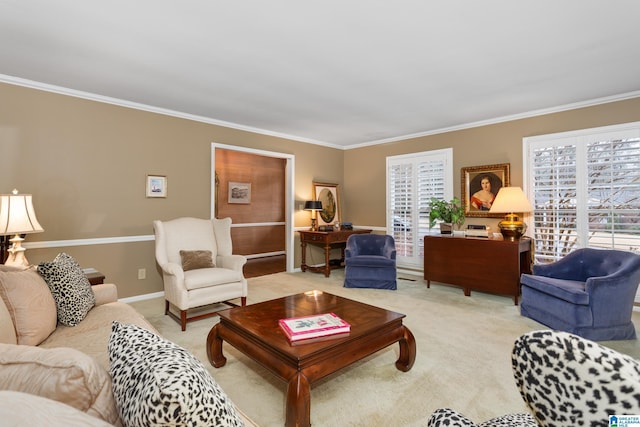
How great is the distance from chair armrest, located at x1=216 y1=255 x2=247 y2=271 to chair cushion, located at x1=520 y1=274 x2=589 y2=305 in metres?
3.06

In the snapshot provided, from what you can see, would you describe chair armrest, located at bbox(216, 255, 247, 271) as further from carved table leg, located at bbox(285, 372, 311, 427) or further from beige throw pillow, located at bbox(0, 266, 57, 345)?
carved table leg, located at bbox(285, 372, 311, 427)

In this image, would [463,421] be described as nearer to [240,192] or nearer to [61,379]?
[61,379]

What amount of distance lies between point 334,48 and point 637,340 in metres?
3.73

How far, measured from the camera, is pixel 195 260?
11.3ft

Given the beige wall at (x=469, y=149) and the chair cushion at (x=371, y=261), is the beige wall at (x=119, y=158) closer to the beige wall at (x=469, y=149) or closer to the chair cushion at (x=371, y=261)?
the beige wall at (x=469, y=149)

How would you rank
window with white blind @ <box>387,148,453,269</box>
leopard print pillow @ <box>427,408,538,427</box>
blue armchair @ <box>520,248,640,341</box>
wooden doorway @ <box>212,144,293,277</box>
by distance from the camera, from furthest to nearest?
wooden doorway @ <box>212,144,293,277</box> < window with white blind @ <box>387,148,453,269</box> < blue armchair @ <box>520,248,640,341</box> < leopard print pillow @ <box>427,408,538,427</box>

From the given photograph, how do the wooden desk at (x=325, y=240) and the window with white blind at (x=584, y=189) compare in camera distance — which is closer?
the window with white blind at (x=584, y=189)

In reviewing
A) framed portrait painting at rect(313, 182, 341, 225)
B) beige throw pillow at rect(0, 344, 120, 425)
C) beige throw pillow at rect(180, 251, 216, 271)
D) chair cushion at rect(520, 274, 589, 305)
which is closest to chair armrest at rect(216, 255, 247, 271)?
beige throw pillow at rect(180, 251, 216, 271)

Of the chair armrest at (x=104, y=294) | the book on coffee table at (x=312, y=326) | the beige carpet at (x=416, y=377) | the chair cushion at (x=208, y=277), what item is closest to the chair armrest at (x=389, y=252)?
the beige carpet at (x=416, y=377)

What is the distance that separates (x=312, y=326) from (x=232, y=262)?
6.24ft

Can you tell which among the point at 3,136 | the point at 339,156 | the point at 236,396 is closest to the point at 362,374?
the point at 236,396

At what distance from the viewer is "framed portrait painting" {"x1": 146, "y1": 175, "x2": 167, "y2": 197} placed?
409cm

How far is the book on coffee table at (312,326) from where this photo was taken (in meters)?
1.86

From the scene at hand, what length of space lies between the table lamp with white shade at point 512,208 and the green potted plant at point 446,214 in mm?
687
